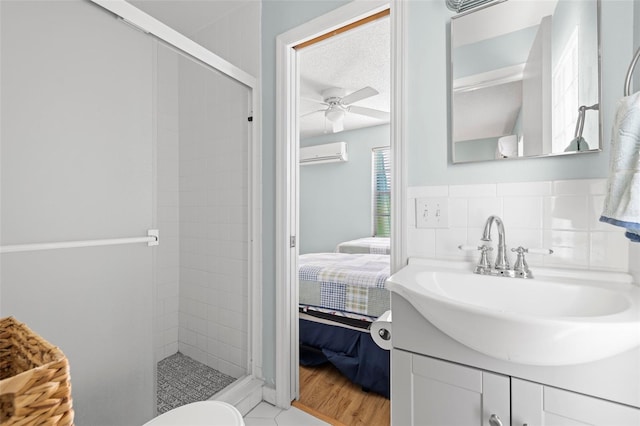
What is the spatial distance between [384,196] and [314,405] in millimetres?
3293

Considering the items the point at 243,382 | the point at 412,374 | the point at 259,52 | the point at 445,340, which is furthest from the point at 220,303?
the point at 259,52

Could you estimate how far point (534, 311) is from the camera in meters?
0.95

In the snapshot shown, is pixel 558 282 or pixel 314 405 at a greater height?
pixel 558 282

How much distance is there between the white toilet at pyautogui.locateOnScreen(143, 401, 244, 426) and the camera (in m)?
0.88

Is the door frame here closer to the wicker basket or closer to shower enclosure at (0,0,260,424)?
shower enclosure at (0,0,260,424)

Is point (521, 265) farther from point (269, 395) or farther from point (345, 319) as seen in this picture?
point (269, 395)

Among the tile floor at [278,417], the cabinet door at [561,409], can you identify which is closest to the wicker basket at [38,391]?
the cabinet door at [561,409]

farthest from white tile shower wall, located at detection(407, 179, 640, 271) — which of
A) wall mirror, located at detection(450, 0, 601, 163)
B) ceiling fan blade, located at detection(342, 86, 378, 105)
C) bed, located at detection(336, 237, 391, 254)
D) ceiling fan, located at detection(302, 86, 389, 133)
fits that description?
bed, located at detection(336, 237, 391, 254)

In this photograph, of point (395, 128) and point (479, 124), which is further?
point (395, 128)

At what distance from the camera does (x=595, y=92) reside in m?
1.00

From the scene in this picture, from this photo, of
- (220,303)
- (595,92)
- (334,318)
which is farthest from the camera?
(334,318)

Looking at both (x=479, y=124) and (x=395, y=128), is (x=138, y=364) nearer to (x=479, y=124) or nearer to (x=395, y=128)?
(x=395, y=128)

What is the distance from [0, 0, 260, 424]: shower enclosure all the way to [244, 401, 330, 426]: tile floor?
0.74 feet

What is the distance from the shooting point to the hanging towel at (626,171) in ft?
2.35
